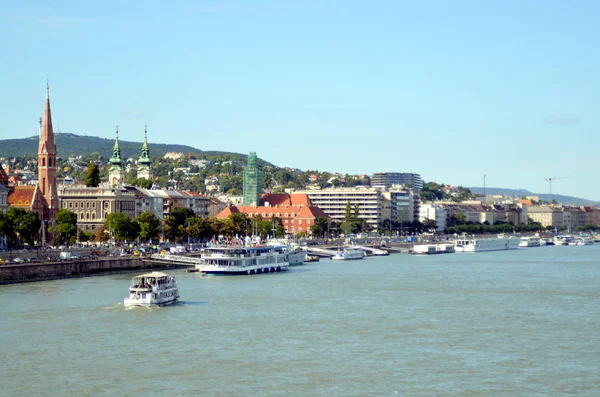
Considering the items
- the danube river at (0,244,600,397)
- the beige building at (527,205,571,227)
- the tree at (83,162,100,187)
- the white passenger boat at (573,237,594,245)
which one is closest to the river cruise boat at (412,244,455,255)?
the tree at (83,162,100,187)

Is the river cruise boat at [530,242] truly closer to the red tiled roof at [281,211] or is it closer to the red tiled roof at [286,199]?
the red tiled roof at [281,211]

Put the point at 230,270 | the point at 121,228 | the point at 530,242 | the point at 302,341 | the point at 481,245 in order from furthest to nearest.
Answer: the point at 530,242, the point at 481,245, the point at 121,228, the point at 230,270, the point at 302,341

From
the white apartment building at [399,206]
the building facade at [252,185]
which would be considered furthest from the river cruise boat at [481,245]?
the white apartment building at [399,206]

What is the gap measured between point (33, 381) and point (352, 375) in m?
7.49

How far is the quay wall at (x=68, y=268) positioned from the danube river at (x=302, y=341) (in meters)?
1.60

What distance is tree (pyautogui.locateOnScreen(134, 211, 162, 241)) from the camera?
74.2 m

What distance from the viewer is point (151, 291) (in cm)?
3791

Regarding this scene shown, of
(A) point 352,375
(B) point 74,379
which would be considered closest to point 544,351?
(A) point 352,375

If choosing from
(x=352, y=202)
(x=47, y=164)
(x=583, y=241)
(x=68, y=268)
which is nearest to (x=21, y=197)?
(x=47, y=164)

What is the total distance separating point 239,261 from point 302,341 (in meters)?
27.3

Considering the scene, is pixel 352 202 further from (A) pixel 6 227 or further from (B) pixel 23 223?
(A) pixel 6 227

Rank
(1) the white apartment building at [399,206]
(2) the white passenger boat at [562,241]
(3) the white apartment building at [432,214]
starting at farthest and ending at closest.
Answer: (3) the white apartment building at [432,214], (1) the white apartment building at [399,206], (2) the white passenger boat at [562,241]

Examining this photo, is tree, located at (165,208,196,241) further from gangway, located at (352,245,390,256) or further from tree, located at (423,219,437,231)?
tree, located at (423,219,437,231)

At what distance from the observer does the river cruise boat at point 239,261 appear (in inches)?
2219
